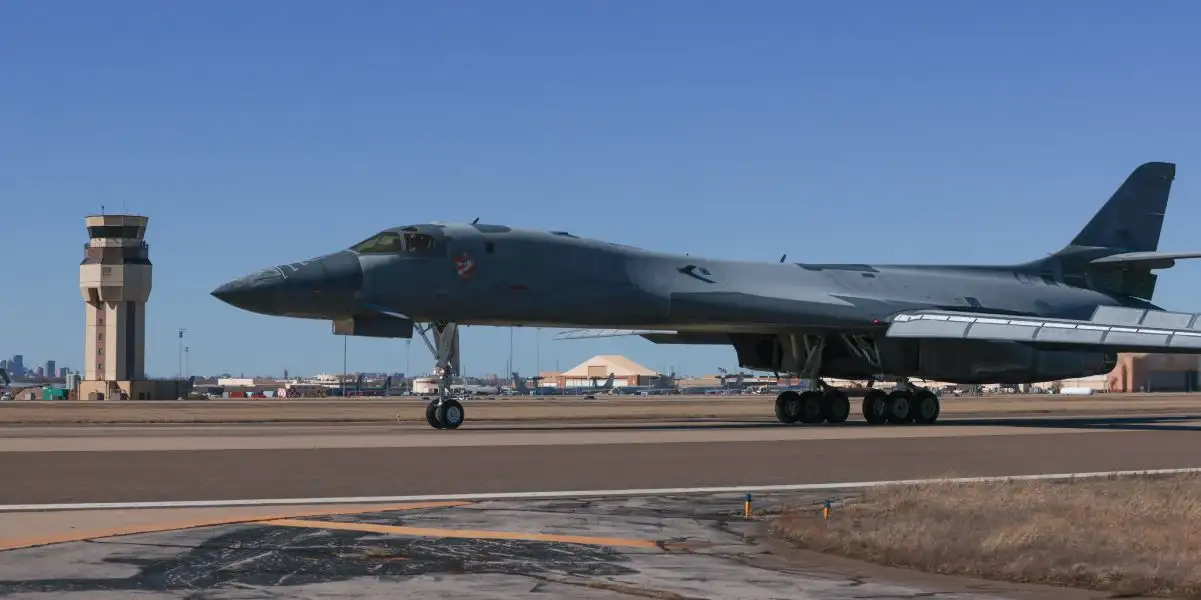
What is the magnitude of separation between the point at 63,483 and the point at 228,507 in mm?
3171

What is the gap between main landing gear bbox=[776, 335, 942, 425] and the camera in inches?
1287

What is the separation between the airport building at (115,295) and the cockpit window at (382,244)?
8831cm

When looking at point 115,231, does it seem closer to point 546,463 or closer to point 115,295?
point 115,295

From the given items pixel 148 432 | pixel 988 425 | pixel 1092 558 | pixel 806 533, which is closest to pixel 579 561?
pixel 806 533

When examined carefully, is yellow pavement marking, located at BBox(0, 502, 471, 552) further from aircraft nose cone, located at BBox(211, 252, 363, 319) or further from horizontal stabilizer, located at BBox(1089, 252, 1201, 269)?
horizontal stabilizer, located at BBox(1089, 252, 1201, 269)

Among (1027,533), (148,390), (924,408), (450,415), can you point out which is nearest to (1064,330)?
(924,408)

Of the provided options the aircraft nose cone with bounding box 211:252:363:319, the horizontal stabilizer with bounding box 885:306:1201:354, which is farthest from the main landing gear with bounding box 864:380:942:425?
the aircraft nose cone with bounding box 211:252:363:319

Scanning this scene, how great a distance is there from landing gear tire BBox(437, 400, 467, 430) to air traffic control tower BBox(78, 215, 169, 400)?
8848 centimetres

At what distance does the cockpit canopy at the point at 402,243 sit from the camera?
27.7 m

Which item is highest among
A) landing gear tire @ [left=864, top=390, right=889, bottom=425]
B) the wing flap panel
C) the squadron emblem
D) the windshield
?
the windshield

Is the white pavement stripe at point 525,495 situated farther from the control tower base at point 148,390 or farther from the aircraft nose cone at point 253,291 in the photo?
the control tower base at point 148,390

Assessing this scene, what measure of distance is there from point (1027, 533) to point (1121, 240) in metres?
29.7

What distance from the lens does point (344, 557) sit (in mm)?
8797

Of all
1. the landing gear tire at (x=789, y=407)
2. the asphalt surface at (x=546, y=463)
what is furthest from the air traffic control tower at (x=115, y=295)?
the asphalt surface at (x=546, y=463)
